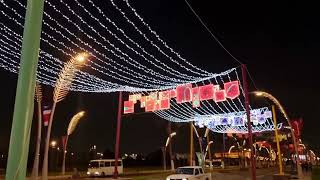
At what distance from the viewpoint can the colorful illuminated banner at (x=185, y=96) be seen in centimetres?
3281

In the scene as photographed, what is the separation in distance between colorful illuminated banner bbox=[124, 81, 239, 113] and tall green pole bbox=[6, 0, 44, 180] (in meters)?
28.3

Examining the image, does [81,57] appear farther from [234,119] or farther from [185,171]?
[234,119]

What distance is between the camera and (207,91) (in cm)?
3375

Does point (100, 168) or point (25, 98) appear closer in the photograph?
point (25, 98)

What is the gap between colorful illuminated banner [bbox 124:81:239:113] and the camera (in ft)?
108

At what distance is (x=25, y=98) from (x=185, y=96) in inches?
1183

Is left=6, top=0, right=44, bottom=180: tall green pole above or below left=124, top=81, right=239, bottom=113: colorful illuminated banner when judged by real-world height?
below

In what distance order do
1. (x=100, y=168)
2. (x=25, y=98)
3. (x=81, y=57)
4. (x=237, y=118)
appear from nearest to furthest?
(x=25, y=98)
(x=81, y=57)
(x=100, y=168)
(x=237, y=118)

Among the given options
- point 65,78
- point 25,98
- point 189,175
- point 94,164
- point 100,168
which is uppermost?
point 65,78

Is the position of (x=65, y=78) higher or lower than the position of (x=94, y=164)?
Answer: higher

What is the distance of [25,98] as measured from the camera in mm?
4812

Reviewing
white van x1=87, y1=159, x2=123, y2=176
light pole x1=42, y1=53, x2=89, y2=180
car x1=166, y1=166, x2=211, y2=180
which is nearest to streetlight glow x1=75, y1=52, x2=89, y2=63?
light pole x1=42, y1=53, x2=89, y2=180

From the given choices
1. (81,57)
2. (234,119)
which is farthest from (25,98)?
(234,119)

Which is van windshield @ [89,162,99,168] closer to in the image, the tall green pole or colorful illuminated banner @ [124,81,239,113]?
colorful illuminated banner @ [124,81,239,113]
